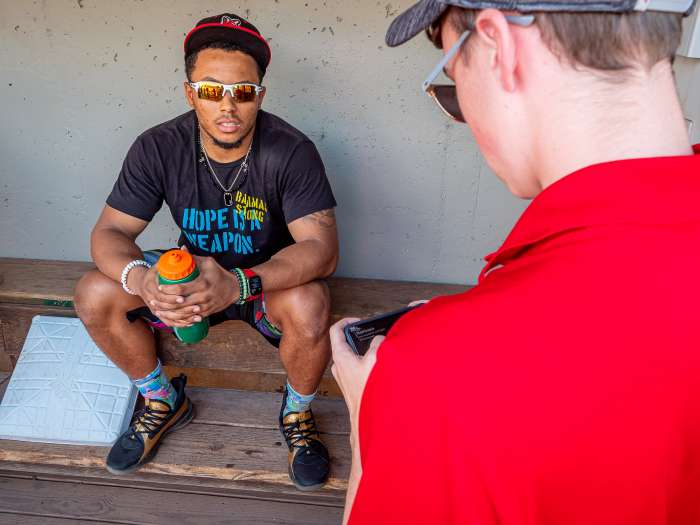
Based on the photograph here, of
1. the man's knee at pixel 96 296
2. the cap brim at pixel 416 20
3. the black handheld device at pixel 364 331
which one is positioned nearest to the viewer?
the cap brim at pixel 416 20

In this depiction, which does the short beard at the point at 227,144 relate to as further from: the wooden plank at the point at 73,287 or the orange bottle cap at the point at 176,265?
the wooden plank at the point at 73,287

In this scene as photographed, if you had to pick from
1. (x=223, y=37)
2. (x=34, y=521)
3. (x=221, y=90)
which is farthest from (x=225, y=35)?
(x=34, y=521)

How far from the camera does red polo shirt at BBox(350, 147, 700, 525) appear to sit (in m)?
0.62

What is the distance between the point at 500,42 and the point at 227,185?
1.62 meters

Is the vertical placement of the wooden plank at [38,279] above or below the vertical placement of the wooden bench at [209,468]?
above

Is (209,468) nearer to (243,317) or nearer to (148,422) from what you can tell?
(148,422)

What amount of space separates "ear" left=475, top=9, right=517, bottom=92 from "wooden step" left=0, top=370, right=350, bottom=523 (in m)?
1.75

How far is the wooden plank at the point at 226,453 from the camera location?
7.30ft

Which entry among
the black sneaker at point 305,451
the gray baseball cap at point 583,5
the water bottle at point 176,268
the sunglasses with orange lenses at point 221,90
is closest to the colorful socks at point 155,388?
the black sneaker at point 305,451

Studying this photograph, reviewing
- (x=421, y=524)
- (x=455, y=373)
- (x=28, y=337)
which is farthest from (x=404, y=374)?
(x=28, y=337)

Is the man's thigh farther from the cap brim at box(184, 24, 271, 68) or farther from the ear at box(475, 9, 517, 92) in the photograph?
the ear at box(475, 9, 517, 92)

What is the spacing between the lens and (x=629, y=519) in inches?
27.6

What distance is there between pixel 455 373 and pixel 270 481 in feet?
5.84

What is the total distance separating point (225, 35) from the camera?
201 centimetres
